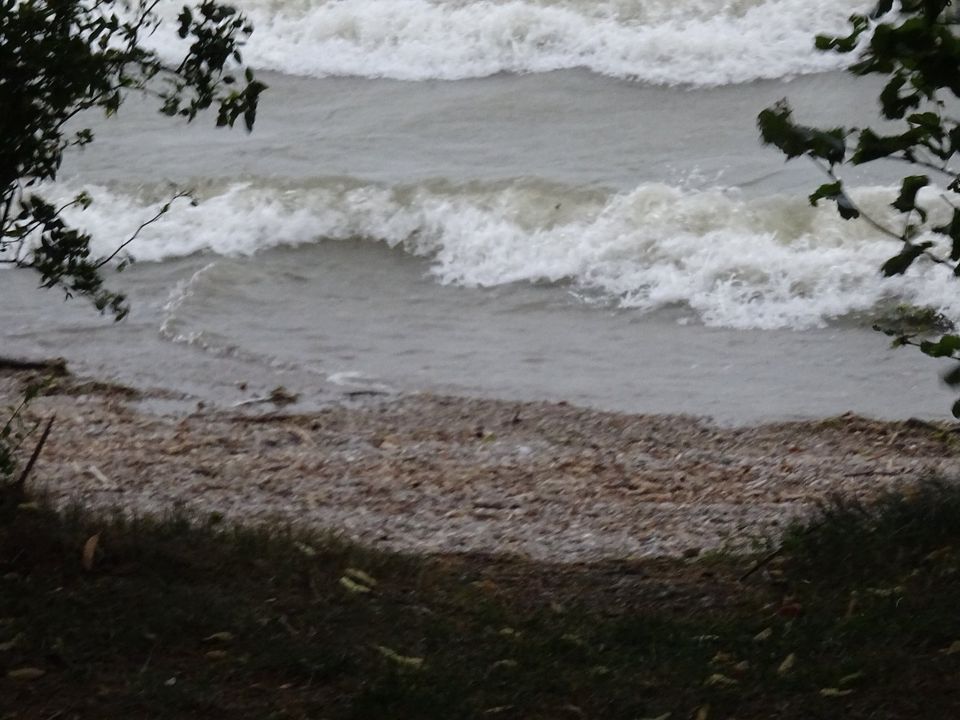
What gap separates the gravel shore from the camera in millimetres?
6238

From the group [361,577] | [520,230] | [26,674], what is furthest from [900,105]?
[520,230]

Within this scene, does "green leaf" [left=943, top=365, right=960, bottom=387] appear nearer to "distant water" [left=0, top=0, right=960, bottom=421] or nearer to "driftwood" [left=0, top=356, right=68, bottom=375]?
"distant water" [left=0, top=0, right=960, bottom=421]

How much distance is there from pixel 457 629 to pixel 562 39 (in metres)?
17.6

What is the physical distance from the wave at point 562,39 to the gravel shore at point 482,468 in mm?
11846

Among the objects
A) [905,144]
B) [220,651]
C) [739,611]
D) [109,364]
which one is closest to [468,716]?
[220,651]

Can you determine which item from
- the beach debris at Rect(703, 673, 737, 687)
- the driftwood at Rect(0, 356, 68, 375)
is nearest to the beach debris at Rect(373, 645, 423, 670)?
the beach debris at Rect(703, 673, 737, 687)

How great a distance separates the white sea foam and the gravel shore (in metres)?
3.15

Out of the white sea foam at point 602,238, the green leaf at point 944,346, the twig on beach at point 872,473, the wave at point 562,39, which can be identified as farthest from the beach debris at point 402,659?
the wave at point 562,39

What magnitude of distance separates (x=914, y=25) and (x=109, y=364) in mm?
7970

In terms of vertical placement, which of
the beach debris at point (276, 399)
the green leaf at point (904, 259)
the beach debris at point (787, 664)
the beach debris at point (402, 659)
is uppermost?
the green leaf at point (904, 259)

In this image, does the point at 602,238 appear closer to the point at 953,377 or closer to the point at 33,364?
the point at 33,364

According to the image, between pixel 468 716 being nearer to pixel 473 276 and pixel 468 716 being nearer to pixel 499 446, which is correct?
pixel 499 446

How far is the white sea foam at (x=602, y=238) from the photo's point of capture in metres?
11.8

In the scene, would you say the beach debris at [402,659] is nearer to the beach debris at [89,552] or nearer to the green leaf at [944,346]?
the beach debris at [89,552]
